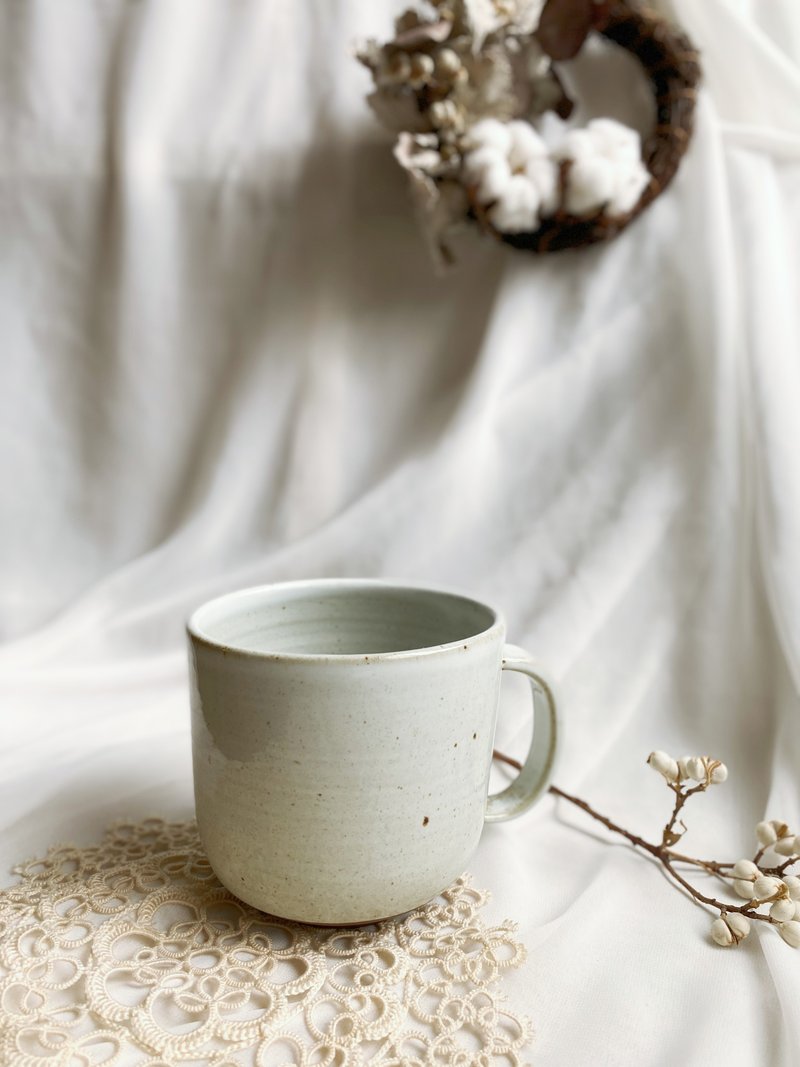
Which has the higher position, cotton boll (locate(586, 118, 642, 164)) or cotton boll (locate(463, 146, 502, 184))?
cotton boll (locate(586, 118, 642, 164))

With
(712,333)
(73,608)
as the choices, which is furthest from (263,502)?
(712,333)

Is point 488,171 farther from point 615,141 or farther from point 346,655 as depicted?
point 346,655

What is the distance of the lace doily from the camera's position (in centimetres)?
45

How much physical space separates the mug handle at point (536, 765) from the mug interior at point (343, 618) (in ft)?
0.22

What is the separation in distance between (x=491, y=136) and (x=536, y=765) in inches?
21.5

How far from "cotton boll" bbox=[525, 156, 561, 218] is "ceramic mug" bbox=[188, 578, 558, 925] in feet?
1.53

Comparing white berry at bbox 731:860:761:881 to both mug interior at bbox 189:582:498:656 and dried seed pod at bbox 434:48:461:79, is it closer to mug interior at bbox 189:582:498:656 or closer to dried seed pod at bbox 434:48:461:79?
mug interior at bbox 189:582:498:656

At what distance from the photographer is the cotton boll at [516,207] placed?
2.77ft

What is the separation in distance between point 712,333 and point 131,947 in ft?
2.23

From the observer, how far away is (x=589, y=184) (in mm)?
828

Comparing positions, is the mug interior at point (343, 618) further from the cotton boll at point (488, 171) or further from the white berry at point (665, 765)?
the cotton boll at point (488, 171)

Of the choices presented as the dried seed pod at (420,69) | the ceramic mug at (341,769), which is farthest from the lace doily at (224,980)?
the dried seed pod at (420,69)

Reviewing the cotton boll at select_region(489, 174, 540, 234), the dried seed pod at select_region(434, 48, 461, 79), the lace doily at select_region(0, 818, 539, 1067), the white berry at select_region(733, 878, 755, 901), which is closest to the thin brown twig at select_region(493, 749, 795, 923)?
the white berry at select_region(733, 878, 755, 901)

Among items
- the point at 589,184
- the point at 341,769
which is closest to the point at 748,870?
the point at 341,769
